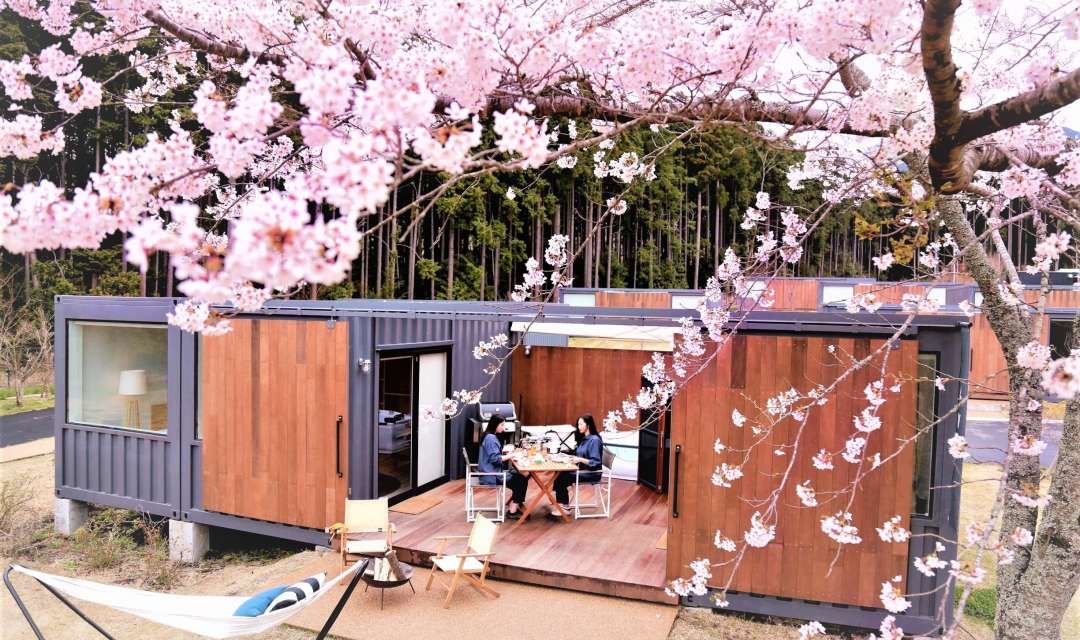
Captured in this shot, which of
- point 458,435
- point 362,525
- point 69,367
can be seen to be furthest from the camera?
point 458,435

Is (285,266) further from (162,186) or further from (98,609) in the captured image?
(98,609)

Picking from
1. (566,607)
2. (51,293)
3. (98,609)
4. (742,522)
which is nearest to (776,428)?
(742,522)

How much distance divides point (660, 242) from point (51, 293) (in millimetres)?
20494

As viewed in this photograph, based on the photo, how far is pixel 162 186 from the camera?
6.75 ft

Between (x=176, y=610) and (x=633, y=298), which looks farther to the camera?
(x=633, y=298)

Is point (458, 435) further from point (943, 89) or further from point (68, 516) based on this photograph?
point (943, 89)

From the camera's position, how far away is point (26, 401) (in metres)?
17.3

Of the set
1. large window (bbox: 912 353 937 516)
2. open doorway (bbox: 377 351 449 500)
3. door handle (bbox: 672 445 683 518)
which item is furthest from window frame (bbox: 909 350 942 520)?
open doorway (bbox: 377 351 449 500)

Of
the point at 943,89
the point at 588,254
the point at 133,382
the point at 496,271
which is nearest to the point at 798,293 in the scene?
the point at 496,271

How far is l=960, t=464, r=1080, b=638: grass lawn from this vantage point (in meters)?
5.87

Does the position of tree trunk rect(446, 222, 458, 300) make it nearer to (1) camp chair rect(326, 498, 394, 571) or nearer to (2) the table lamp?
(2) the table lamp

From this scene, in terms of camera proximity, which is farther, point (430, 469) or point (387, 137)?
point (430, 469)

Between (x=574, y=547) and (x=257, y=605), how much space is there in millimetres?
3097

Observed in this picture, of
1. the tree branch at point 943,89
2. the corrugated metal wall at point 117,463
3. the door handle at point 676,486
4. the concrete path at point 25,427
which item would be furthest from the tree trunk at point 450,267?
the tree branch at point 943,89
